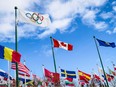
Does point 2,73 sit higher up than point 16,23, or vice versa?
point 16,23

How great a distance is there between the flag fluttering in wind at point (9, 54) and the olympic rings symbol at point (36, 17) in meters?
3.59

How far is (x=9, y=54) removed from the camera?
1560 cm

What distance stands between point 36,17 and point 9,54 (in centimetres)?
437

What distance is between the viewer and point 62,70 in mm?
36062

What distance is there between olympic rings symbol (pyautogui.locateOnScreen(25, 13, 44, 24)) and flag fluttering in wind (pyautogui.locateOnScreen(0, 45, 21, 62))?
11.8 feet

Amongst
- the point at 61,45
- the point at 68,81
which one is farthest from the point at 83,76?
the point at 61,45

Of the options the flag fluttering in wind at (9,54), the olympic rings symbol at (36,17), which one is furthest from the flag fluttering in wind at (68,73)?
the flag fluttering in wind at (9,54)

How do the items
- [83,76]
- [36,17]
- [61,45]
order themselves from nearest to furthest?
[36,17], [61,45], [83,76]

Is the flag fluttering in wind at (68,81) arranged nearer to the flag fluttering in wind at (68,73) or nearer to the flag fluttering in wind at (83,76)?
the flag fluttering in wind at (68,73)

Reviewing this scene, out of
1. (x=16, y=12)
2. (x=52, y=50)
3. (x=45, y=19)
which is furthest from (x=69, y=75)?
(x=16, y=12)

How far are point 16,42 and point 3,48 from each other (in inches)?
39.0

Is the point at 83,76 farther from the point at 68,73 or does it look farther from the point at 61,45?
the point at 61,45

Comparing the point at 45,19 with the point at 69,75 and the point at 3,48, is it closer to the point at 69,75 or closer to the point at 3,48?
the point at 3,48

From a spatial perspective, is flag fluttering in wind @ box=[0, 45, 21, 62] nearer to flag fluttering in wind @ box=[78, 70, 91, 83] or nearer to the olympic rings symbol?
the olympic rings symbol
